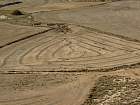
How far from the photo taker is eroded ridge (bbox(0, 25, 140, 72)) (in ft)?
57.5

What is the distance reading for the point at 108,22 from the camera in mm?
27891

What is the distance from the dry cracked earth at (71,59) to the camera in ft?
46.1

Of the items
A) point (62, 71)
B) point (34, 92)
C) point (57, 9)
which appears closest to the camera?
point (34, 92)

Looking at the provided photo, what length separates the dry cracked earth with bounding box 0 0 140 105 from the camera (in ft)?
46.1

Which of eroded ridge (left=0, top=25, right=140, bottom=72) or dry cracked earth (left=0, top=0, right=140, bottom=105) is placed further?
eroded ridge (left=0, top=25, right=140, bottom=72)

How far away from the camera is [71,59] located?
18.5m

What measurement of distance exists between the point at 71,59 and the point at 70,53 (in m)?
1.12

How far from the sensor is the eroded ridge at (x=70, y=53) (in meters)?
17.5

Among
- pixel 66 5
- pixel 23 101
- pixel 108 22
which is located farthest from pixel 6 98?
pixel 66 5

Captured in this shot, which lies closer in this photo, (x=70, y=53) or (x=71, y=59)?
(x=71, y=59)

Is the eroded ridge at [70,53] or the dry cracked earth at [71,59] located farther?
the eroded ridge at [70,53]

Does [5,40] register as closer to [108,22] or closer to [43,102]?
[108,22]

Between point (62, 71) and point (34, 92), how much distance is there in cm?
272

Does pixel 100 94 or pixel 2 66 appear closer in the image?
pixel 100 94
